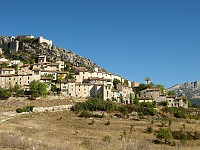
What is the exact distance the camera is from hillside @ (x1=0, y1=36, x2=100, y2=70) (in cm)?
11644

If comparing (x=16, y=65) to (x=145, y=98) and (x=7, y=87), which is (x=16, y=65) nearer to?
(x=7, y=87)

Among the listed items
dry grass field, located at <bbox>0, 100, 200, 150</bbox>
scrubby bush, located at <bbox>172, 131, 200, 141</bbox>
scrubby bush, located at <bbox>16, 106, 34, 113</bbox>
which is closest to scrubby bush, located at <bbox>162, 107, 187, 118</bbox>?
dry grass field, located at <bbox>0, 100, 200, 150</bbox>

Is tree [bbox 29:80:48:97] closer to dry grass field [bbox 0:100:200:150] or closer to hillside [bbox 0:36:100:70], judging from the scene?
dry grass field [bbox 0:100:200:150]

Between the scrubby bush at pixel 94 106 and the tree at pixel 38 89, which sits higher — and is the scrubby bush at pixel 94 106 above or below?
below

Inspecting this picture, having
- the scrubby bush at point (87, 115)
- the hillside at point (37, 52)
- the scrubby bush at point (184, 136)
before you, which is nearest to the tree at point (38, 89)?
the scrubby bush at point (87, 115)

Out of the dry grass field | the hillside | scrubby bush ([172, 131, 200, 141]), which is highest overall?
the hillside

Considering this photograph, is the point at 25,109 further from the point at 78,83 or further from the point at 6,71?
the point at 6,71

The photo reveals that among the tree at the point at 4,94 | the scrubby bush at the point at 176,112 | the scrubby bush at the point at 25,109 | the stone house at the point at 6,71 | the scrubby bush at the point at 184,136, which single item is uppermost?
the stone house at the point at 6,71

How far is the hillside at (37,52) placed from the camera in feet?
382

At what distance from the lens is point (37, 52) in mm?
119625

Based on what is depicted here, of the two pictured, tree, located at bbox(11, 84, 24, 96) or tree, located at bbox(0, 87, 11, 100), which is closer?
tree, located at bbox(0, 87, 11, 100)

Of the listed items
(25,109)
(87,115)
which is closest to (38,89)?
(25,109)

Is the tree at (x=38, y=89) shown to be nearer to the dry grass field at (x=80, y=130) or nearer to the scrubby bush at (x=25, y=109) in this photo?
the dry grass field at (x=80, y=130)

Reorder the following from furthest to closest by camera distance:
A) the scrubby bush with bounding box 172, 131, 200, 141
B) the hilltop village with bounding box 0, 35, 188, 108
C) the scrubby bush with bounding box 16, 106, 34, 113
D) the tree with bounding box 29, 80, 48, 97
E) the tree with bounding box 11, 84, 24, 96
A: the hilltop village with bounding box 0, 35, 188, 108, the tree with bounding box 11, 84, 24, 96, the tree with bounding box 29, 80, 48, 97, the scrubby bush with bounding box 16, 106, 34, 113, the scrubby bush with bounding box 172, 131, 200, 141
